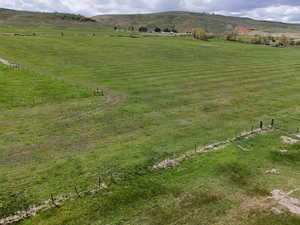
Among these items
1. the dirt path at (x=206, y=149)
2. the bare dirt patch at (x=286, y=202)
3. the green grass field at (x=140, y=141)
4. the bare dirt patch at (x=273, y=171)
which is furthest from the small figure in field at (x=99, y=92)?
the bare dirt patch at (x=286, y=202)

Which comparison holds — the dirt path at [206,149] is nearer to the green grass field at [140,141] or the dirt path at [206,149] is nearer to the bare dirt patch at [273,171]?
the green grass field at [140,141]

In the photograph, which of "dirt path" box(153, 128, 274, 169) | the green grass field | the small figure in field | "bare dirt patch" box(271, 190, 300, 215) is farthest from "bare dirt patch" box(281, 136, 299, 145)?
the small figure in field

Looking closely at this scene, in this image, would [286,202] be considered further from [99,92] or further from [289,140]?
[99,92]

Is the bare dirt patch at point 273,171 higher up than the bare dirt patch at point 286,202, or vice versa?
the bare dirt patch at point 273,171

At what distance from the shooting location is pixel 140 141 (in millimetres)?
28281

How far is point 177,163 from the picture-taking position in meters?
23.7

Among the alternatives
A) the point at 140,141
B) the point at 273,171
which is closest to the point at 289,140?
the point at 273,171

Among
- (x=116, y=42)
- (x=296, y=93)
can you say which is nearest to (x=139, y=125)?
(x=296, y=93)

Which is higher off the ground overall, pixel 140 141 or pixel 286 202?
pixel 140 141

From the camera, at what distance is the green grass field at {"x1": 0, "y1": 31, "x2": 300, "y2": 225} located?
18.2 meters

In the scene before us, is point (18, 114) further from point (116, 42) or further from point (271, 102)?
point (116, 42)

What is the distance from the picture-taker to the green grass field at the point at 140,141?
18.2m

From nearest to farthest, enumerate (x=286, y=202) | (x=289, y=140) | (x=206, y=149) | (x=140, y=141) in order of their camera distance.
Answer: (x=286, y=202)
(x=206, y=149)
(x=140, y=141)
(x=289, y=140)

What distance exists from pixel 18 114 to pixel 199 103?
25112mm
